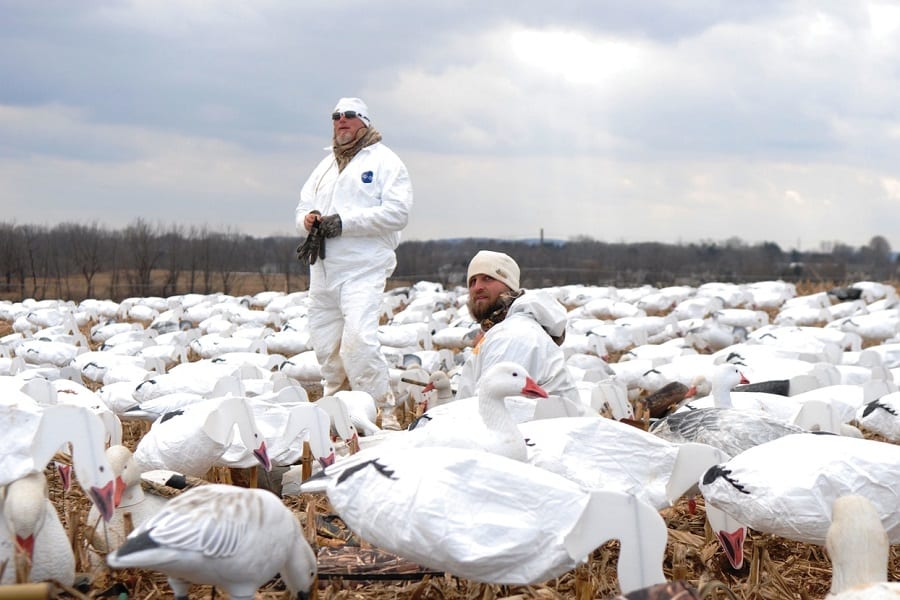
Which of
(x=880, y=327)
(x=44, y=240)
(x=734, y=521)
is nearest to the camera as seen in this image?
(x=734, y=521)

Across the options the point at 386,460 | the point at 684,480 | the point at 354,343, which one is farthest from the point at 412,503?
the point at 354,343

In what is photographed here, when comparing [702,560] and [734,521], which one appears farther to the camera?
[702,560]

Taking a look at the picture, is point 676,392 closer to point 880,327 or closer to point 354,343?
point 354,343

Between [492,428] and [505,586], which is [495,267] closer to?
[492,428]

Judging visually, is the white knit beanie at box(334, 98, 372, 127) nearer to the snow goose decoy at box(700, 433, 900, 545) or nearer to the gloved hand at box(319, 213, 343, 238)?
the gloved hand at box(319, 213, 343, 238)

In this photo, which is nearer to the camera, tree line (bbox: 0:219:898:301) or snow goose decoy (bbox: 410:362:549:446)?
snow goose decoy (bbox: 410:362:549:446)

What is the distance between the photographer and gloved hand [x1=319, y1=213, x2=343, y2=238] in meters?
6.63

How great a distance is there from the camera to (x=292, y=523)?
2857 mm

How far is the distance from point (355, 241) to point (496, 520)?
4.20 metres

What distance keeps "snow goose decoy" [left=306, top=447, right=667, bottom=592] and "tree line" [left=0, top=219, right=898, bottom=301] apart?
22.9 m

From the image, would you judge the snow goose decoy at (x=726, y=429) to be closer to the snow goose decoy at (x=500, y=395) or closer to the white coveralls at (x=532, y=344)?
the white coveralls at (x=532, y=344)

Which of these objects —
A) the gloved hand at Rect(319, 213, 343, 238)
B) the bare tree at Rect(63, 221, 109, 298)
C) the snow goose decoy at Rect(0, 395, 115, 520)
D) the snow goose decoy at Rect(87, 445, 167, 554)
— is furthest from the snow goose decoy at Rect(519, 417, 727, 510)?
the bare tree at Rect(63, 221, 109, 298)

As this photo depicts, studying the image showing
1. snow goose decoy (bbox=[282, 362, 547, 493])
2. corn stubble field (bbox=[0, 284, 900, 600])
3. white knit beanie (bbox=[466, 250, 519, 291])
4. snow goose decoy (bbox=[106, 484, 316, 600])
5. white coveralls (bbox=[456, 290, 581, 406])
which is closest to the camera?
snow goose decoy (bbox=[106, 484, 316, 600])

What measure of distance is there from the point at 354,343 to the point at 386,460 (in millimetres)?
3672
